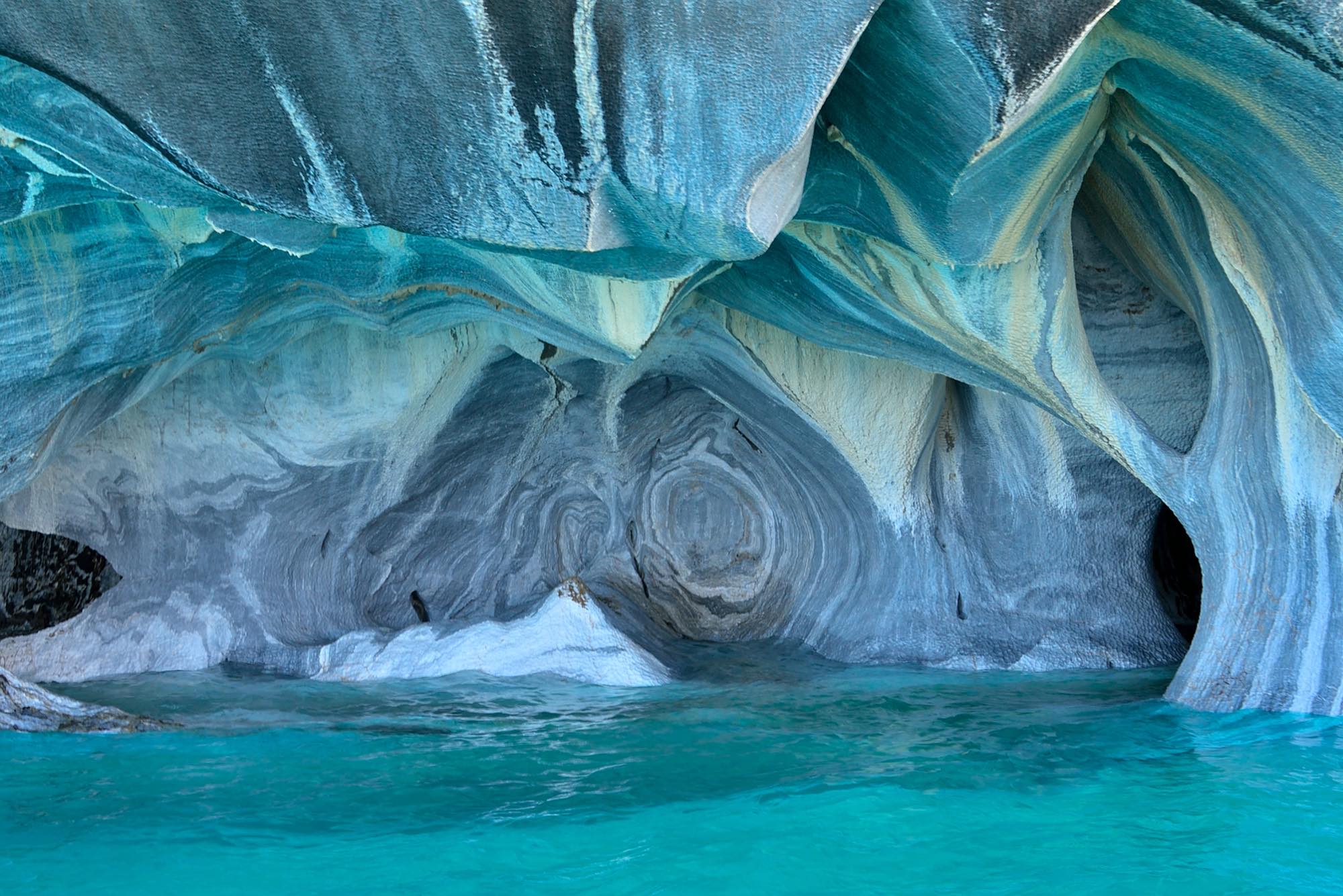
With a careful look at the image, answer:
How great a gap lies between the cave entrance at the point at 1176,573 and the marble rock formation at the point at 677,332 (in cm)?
3

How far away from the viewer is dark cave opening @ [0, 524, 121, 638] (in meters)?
4.61

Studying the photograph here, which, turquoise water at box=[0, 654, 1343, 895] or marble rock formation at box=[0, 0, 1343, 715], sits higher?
marble rock formation at box=[0, 0, 1343, 715]

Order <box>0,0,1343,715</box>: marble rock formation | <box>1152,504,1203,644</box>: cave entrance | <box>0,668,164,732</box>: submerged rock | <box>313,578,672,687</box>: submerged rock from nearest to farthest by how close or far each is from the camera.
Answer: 1. <box>0,0,1343,715</box>: marble rock formation
2. <box>0,668,164,732</box>: submerged rock
3. <box>313,578,672,687</box>: submerged rock
4. <box>1152,504,1203,644</box>: cave entrance

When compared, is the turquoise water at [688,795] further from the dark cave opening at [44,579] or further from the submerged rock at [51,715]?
the dark cave opening at [44,579]

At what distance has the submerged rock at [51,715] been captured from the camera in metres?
3.59

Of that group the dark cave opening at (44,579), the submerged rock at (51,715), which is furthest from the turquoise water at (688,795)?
the dark cave opening at (44,579)

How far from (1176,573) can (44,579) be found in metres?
4.75

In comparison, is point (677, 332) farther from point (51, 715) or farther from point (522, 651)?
point (51, 715)

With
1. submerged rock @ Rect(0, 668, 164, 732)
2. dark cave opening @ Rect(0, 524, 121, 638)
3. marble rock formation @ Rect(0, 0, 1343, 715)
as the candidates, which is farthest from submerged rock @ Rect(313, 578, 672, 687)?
dark cave opening @ Rect(0, 524, 121, 638)

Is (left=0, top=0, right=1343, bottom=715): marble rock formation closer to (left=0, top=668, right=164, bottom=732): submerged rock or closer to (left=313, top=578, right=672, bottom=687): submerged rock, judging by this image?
(left=313, top=578, right=672, bottom=687): submerged rock

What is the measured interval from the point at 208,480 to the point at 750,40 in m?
3.50

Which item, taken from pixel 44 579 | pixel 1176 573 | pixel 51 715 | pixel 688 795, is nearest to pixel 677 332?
pixel 688 795

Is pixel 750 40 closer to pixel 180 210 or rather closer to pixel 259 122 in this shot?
pixel 259 122

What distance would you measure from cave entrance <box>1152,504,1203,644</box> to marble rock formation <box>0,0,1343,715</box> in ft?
0.09
